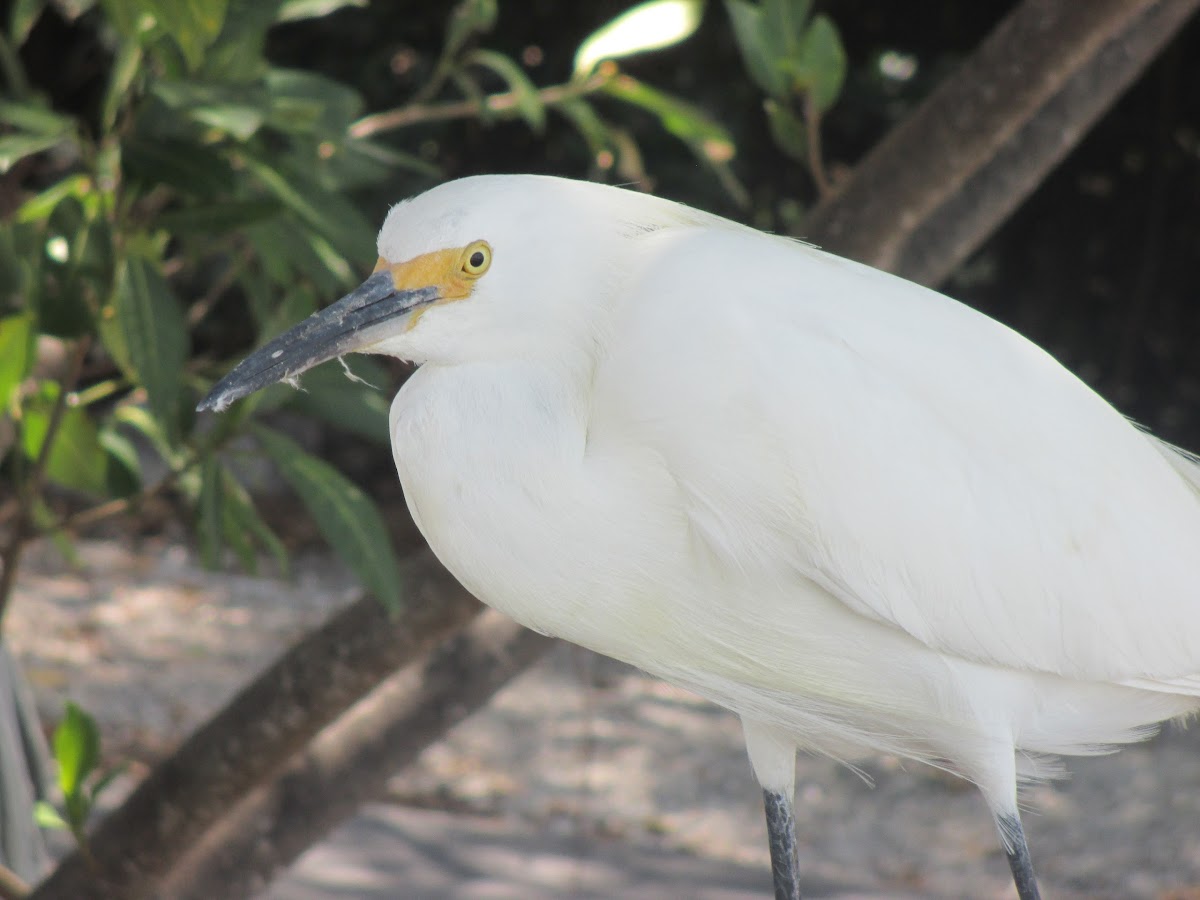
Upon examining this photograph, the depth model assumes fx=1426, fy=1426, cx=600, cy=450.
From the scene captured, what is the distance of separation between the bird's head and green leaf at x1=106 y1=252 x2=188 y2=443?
0.99 ft

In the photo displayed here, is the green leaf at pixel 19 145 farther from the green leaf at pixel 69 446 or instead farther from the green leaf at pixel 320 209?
the green leaf at pixel 69 446

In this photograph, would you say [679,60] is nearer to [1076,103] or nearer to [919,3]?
[919,3]

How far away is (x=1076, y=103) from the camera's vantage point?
7.55 feet

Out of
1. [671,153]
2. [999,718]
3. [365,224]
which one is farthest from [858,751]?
[671,153]

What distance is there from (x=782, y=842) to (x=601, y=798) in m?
2.40

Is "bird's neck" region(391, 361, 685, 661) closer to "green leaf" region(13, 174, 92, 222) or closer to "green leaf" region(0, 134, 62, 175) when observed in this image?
"green leaf" region(0, 134, 62, 175)

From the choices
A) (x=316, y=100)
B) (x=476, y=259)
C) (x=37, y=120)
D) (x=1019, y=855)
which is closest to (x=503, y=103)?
(x=316, y=100)

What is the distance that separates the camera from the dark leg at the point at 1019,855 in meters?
1.69

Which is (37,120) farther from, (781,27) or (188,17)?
(781,27)

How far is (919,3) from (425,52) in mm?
1722

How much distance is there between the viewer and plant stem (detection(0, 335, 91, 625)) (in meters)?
1.92

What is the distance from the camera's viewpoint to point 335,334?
4.94 feet

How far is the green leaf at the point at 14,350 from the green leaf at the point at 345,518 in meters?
0.31

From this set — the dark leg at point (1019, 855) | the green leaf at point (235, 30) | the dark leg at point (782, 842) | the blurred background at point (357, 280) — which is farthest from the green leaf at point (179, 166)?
the dark leg at point (1019, 855)
